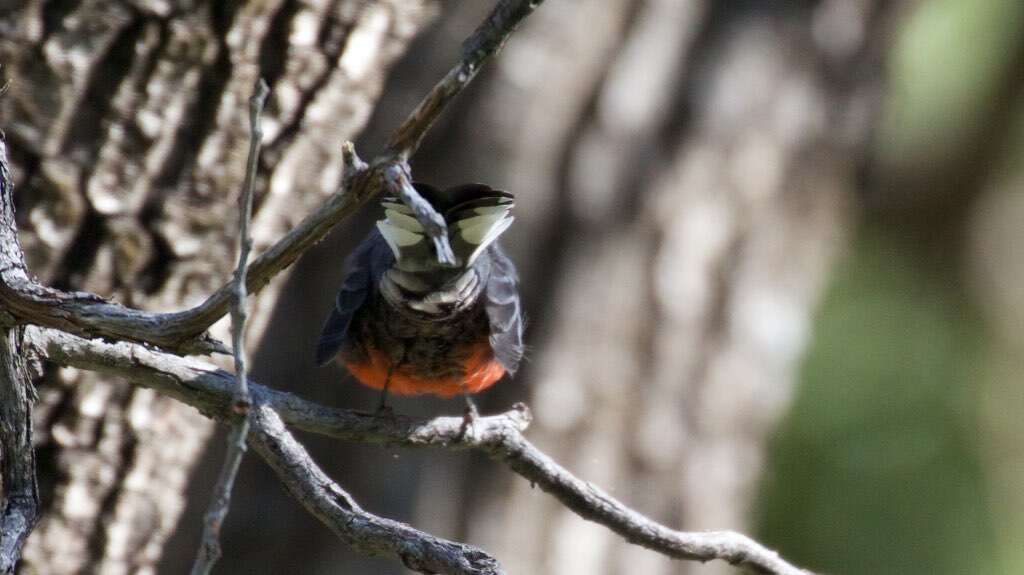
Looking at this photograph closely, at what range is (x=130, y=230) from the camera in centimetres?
350

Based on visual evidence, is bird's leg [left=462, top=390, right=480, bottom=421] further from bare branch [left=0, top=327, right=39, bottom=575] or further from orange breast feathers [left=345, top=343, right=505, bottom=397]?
bare branch [left=0, top=327, right=39, bottom=575]

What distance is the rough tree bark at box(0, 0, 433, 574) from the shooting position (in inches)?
133

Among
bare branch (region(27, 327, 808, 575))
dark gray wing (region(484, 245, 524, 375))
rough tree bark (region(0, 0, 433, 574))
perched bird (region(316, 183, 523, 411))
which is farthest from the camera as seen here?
dark gray wing (region(484, 245, 524, 375))

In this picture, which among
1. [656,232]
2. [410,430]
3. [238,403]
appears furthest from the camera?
[656,232]

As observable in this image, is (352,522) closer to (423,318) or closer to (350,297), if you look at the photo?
(423,318)

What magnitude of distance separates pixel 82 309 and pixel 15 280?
119mm

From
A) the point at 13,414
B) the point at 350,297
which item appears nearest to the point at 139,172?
the point at 350,297

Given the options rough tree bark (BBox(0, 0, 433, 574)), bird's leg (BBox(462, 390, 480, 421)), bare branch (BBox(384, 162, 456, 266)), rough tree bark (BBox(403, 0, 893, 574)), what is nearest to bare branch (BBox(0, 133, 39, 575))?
bare branch (BBox(384, 162, 456, 266))

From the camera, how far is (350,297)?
3.61 meters

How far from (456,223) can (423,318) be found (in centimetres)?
61

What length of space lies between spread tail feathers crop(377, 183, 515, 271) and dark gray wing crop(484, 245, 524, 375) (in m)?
0.30

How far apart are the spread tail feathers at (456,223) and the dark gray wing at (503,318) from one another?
298 mm

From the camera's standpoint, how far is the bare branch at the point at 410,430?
231cm

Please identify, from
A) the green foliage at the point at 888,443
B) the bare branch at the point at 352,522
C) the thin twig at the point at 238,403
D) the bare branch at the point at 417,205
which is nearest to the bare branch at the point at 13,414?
the bare branch at the point at 352,522
